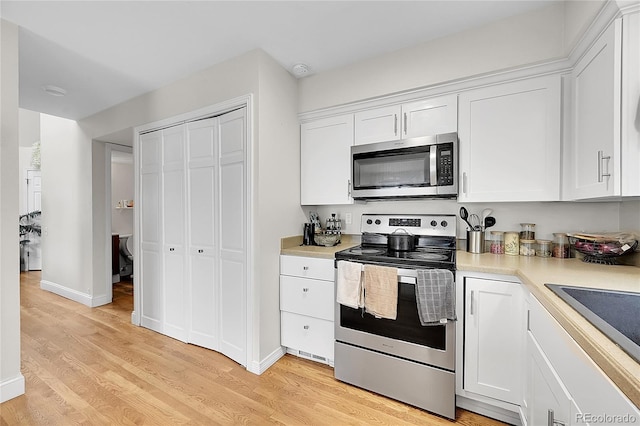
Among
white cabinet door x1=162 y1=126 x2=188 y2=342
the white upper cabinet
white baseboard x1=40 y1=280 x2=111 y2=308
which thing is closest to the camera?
the white upper cabinet

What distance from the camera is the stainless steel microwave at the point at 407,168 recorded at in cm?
195

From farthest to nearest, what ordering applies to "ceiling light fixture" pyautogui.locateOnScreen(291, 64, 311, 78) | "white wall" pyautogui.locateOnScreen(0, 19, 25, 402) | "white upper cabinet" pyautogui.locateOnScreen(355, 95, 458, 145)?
"ceiling light fixture" pyautogui.locateOnScreen(291, 64, 311, 78) → "white upper cabinet" pyautogui.locateOnScreen(355, 95, 458, 145) → "white wall" pyautogui.locateOnScreen(0, 19, 25, 402)

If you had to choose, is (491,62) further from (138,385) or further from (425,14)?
(138,385)

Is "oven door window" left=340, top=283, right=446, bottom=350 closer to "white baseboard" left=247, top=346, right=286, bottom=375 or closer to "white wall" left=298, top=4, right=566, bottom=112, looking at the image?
"white baseboard" left=247, top=346, right=286, bottom=375

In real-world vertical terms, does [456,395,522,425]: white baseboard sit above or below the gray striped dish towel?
below

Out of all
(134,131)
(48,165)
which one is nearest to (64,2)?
(134,131)

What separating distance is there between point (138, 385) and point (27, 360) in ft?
3.71

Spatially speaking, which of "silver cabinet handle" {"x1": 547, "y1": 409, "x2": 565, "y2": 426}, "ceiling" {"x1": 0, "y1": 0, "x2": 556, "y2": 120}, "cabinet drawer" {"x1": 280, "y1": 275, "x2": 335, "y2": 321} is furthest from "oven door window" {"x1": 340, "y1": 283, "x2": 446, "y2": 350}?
"ceiling" {"x1": 0, "y1": 0, "x2": 556, "y2": 120}

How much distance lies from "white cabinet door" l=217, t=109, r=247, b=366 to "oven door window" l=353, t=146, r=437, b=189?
94cm

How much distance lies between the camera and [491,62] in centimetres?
180

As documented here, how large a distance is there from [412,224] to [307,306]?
108 cm

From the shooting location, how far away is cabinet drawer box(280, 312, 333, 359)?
83.0 inches

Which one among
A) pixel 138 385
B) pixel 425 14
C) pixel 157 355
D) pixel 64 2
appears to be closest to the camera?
pixel 64 2

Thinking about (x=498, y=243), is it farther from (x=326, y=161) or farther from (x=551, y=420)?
(x=326, y=161)
